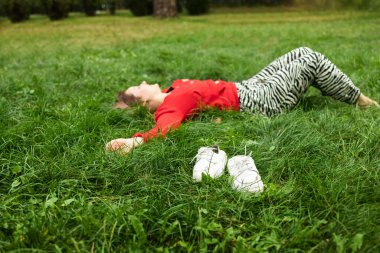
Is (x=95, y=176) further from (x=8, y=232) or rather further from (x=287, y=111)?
(x=287, y=111)

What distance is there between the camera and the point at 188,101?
9.58 feet

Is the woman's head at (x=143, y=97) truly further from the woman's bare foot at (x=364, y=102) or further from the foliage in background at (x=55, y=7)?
the foliage in background at (x=55, y=7)

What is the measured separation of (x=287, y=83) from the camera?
3.13 metres

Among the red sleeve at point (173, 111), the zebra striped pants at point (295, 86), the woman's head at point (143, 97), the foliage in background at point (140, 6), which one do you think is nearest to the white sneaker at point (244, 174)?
the red sleeve at point (173, 111)

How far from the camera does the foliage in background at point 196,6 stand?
2189 cm

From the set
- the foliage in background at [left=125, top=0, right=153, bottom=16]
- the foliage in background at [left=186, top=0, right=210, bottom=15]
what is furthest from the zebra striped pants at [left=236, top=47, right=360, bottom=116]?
the foliage in background at [left=125, top=0, right=153, bottom=16]

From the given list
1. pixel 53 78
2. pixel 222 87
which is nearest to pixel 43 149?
pixel 222 87

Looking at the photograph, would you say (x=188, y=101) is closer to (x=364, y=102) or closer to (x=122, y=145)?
(x=122, y=145)

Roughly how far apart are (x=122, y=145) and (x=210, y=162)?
0.69m

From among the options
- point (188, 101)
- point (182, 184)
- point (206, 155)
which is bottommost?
point (182, 184)

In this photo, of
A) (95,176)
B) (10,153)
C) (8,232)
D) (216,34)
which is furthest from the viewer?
(216,34)

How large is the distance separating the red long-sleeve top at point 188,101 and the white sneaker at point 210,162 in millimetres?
441

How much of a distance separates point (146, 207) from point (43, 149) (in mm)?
962

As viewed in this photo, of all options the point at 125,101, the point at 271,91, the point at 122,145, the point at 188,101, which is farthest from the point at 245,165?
the point at 125,101
